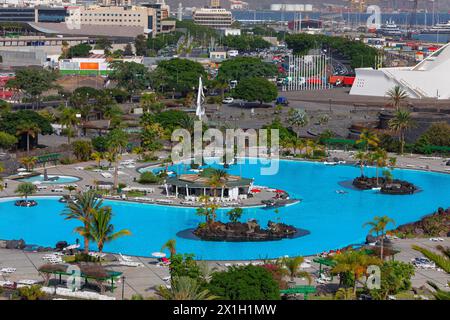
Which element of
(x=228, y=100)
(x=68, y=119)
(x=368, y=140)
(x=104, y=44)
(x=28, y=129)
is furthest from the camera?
(x=104, y=44)

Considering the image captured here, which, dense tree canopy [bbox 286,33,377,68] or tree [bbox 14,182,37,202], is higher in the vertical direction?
dense tree canopy [bbox 286,33,377,68]

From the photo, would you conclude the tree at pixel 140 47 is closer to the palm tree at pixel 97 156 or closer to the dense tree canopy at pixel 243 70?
the dense tree canopy at pixel 243 70

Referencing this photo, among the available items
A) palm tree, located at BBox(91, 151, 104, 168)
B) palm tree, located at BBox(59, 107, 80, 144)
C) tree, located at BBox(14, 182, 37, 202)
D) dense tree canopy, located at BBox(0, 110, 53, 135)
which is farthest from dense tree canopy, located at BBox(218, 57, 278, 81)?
tree, located at BBox(14, 182, 37, 202)

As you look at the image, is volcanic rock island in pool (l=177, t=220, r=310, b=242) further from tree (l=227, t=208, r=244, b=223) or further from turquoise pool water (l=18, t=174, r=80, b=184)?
turquoise pool water (l=18, t=174, r=80, b=184)

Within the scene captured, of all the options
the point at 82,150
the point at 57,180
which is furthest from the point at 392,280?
the point at 82,150

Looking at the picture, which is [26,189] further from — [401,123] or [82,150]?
[401,123]

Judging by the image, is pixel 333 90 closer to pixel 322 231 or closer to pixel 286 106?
pixel 286 106
